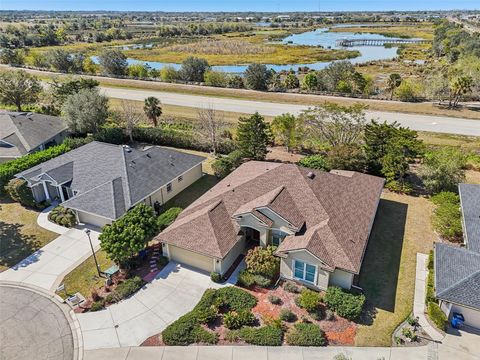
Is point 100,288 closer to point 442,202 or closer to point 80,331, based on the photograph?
point 80,331

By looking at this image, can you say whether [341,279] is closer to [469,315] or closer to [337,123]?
[469,315]

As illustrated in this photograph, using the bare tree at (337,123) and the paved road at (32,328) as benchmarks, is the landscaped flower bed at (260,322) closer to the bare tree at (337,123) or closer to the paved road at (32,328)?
the paved road at (32,328)

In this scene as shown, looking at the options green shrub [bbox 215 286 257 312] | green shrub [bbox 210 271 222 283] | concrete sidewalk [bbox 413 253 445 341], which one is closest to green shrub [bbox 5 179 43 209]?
green shrub [bbox 210 271 222 283]

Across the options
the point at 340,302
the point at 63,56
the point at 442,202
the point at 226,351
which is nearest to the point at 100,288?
the point at 226,351

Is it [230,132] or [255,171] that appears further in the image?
[230,132]

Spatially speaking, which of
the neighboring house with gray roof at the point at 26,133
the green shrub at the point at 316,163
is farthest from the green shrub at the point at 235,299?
the neighboring house with gray roof at the point at 26,133
